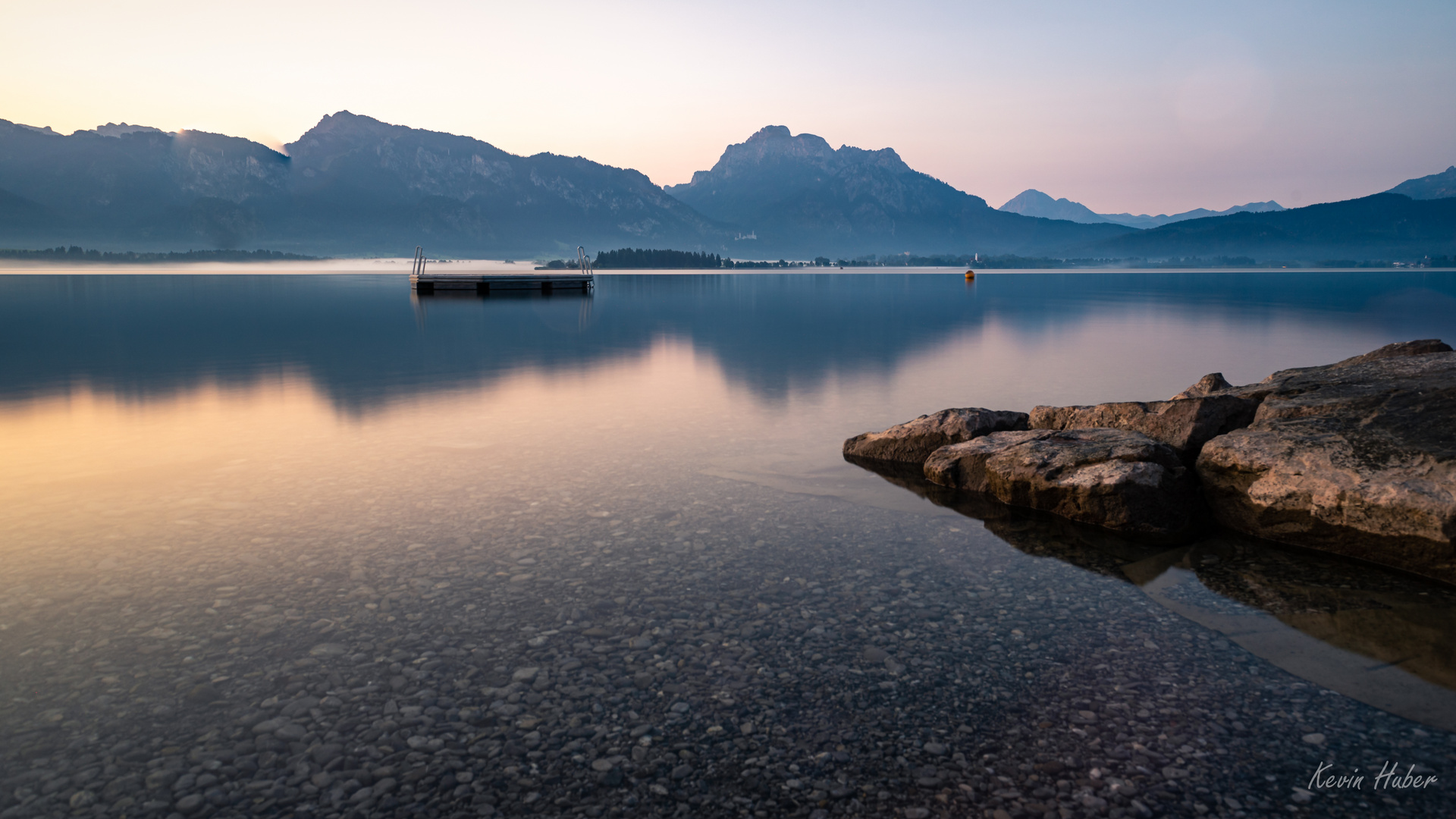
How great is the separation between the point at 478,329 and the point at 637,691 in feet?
153

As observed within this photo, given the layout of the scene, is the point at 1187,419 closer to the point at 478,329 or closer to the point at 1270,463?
the point at 1270,463

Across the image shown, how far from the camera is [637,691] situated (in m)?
7.00

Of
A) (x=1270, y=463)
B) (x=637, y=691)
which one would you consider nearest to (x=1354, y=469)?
(x=1270, y=463)

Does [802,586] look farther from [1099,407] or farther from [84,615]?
[1099,407]

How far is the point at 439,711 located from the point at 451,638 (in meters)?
1.38

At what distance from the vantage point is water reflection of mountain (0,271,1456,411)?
28.8 meters

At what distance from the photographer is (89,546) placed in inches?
410

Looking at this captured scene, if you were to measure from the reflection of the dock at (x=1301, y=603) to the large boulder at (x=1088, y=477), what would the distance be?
356 mm

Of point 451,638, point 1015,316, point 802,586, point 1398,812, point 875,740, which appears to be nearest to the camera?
point 1398,812

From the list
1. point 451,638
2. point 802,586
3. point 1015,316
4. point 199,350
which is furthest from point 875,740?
point 1015,316

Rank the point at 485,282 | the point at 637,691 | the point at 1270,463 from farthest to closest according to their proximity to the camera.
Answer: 1. the point at 485,282
2. the point at 1270,463
3. the point at 637,691

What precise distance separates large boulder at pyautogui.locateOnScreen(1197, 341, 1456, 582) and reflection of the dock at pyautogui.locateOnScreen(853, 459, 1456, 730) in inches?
13.2
